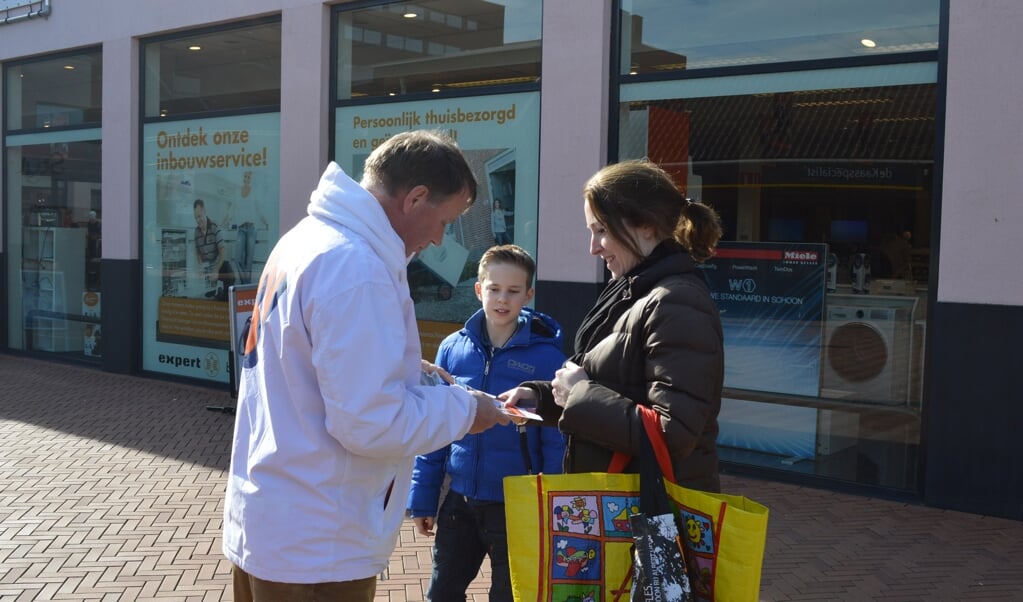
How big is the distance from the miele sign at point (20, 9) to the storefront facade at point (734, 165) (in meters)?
1.95

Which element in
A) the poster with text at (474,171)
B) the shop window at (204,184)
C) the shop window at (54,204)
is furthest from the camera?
the shop window at (54,204)

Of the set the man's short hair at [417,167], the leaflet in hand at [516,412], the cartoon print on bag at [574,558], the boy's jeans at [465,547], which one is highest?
the man's short hair at [417,167]

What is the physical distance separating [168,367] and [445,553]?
865 centimetres

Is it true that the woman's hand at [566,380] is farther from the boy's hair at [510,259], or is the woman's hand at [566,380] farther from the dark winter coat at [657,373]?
the boy's hair at [510,259]

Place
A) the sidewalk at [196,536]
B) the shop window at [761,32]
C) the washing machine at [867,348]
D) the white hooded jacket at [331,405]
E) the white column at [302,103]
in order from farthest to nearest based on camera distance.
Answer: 1. the white column at [302,103]
2. the washing machine at [867,348]
3. the shop window at [761,32]
4. the sidewalk at [196,536]
5. the white hooded jacket at [331,405]

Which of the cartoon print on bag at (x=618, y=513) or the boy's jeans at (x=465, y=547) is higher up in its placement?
the cartoon print on bag at (x=618, y=513)

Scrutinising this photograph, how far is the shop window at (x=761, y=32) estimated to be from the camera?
6.15m

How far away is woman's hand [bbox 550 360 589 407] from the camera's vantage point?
2.39 metres

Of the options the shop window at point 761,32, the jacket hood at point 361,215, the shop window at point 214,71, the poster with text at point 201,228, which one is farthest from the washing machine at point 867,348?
the shop window at point 214,71

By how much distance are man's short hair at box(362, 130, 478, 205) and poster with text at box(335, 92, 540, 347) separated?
5.56 m

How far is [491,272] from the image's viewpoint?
10.7 ft

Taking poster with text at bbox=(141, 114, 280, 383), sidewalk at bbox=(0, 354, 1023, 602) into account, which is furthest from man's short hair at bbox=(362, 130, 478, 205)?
poster with text at bbox=(141, 114, 280, 383)

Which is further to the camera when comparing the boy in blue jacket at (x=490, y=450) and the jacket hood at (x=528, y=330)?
the jacket hood at (x=528, y=330)

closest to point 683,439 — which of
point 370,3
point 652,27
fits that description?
point 652,27
